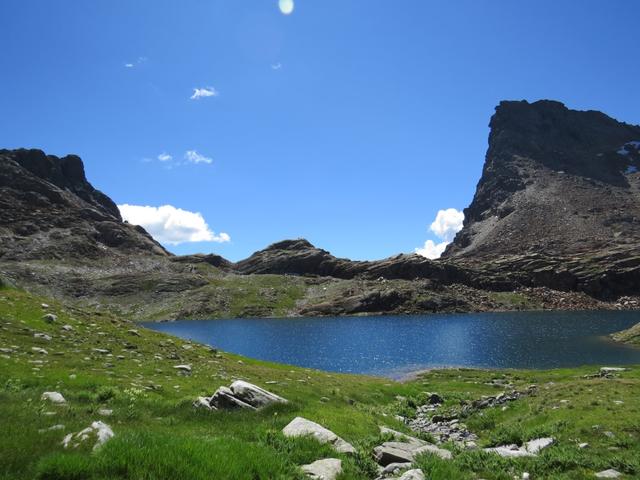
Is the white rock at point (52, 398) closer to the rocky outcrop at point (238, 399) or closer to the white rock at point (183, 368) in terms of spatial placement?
the rocky outcrop at point (238, 399)

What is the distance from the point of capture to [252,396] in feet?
63.9

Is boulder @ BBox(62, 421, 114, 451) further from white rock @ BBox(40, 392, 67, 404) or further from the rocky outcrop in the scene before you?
the rocky outcrop

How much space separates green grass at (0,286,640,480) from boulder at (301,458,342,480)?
313mm

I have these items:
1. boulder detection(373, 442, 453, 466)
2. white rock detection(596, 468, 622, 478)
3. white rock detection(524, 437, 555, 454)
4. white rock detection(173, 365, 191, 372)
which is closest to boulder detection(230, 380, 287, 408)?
boulder detection(373, 442, 453, 466)

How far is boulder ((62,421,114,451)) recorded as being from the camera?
10.3 meters

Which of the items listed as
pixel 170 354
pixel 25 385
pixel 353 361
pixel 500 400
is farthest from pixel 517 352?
pixel 25 385

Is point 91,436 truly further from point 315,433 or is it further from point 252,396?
point 252,396

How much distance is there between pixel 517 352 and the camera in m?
89.0

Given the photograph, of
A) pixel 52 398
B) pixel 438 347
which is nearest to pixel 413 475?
pixel 52 398

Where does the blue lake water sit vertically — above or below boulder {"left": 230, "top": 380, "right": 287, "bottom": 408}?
below

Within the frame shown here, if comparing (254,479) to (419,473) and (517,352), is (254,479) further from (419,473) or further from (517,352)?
(517,352)

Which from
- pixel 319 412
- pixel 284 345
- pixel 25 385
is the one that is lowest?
pixel 284 345

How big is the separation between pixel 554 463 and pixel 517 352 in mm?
82247

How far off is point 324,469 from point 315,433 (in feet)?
10.4
